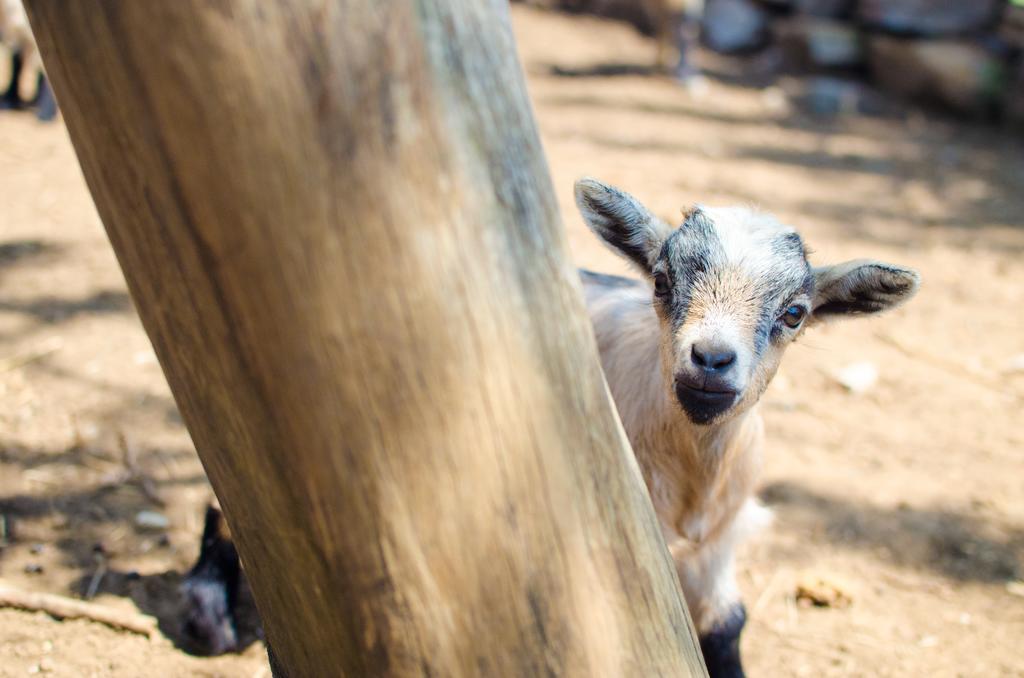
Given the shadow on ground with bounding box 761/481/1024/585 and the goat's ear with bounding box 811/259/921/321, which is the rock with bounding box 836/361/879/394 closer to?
the shadow on ground with bounding box 761/481/1024/585

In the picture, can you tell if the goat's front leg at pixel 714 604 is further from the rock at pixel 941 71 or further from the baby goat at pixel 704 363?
the rock at pixel 941 71

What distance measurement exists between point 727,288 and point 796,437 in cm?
205

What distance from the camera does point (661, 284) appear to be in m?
2.75

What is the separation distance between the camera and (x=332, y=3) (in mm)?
1312

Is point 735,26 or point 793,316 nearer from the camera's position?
point 793,316

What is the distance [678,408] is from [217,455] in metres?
1.45

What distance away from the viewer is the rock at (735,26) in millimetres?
10641

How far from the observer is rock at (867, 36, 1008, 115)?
873cm

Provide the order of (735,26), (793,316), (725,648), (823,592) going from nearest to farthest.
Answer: (793,316) < (725,648) < (823,592) < (735,26)

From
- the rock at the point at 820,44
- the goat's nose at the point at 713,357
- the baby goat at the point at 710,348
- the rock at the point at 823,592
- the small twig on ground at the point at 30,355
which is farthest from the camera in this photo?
the rock at the point at 820,44

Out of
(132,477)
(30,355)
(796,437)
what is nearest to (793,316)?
(796,437)

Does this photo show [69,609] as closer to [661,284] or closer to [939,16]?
[661,284]

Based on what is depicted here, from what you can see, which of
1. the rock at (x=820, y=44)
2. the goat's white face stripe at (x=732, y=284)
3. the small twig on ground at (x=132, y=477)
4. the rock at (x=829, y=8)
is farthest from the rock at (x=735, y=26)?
the small twig on ground at (x=132, y=477)

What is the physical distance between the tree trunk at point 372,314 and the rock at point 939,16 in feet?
30.5
